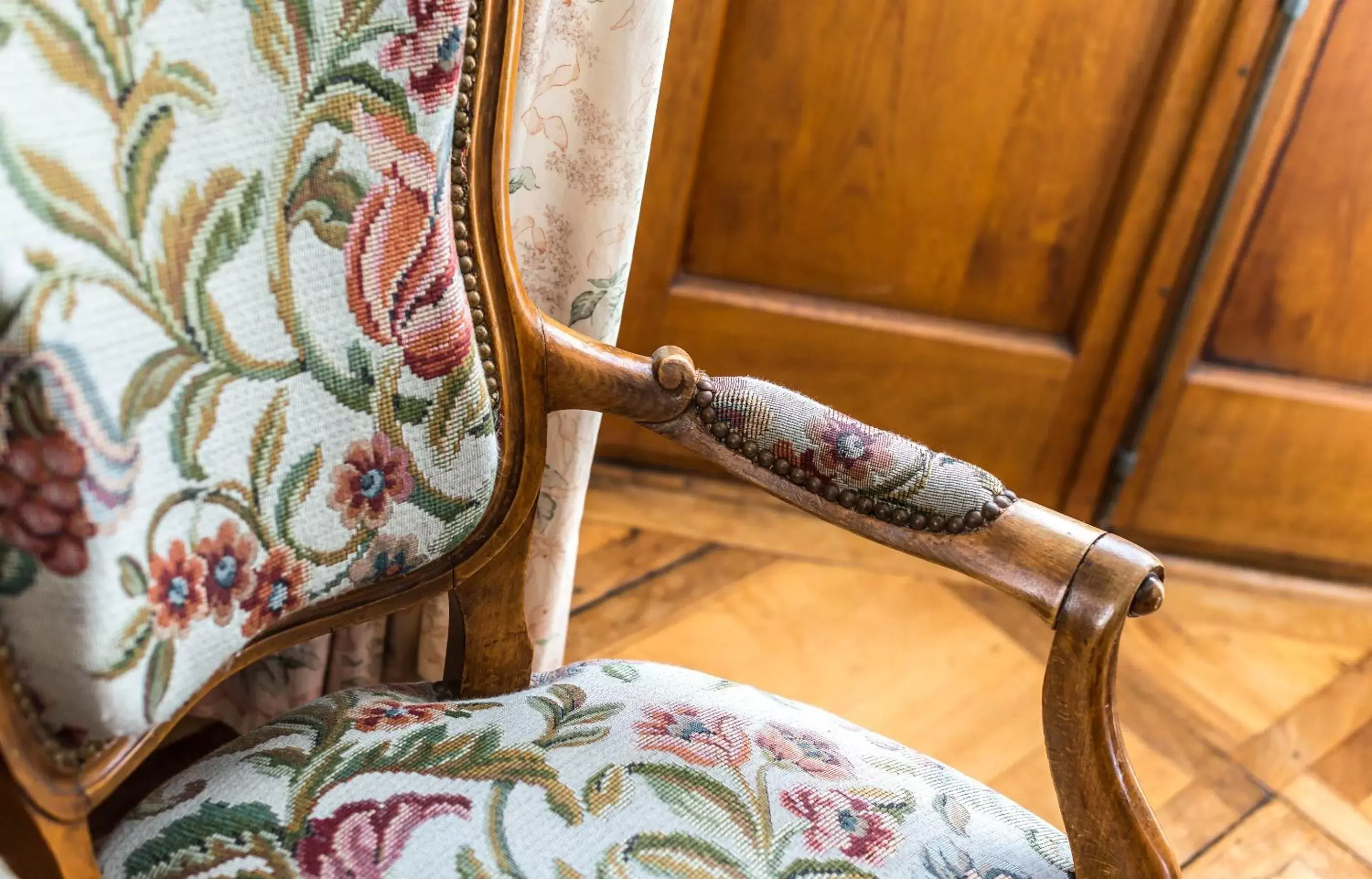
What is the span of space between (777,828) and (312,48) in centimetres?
39

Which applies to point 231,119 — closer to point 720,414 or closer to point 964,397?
point 720,414

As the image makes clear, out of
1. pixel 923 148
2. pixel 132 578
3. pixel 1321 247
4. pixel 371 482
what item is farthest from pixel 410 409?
pixel 1321 247

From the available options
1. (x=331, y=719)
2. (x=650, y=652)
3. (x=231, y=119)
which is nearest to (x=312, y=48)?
(x=231, y=119)

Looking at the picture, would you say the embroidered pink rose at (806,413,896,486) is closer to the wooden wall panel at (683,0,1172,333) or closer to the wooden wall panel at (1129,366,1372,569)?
the wooden wall panel at (683,0,1172,333)

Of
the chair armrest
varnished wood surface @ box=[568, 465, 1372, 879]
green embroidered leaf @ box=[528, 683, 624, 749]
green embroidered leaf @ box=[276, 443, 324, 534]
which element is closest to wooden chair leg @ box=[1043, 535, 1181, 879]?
the chair armrest

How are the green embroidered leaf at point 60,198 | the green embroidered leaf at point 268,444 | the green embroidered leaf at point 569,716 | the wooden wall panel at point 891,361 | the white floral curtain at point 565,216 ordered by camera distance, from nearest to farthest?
1. the green embroidered leaf at point 60,198
2. the green embroidered leaf at point 268,444
3. the green embroidered leaf at point 569,716
4. the white floral curtain at point 565,216
5. the wooden wall panel at point 891,361

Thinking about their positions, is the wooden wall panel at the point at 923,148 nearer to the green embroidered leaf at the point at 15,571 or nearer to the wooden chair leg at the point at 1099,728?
the wooden chair leg at the point at 1099,728

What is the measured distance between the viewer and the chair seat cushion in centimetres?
46

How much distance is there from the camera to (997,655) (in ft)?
4.12

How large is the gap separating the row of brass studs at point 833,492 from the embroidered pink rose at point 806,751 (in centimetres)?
13

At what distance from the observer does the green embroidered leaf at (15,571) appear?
0.35 metres

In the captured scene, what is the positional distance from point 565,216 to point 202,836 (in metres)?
0.47

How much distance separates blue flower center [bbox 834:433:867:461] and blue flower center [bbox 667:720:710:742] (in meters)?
0.16

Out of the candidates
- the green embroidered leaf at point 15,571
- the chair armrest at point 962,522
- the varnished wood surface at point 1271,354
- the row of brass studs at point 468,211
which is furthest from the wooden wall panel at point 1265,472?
the green embroidered leaf at point 15,571
